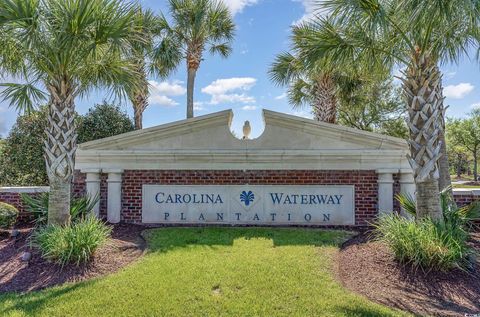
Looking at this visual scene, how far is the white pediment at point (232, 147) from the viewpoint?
831 centimetres

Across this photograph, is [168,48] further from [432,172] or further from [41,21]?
[432,172]

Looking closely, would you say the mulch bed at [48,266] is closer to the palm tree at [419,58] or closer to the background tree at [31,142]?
the palm tree at [419,58]

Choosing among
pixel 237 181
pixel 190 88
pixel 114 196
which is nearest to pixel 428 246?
pixel 237 181

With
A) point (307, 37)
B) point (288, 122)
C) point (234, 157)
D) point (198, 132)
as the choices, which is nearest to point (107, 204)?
point (198, 132)

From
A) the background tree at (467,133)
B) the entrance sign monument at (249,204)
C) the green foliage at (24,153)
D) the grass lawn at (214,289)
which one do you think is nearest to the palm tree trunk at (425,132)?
the grass lawn at (214,289)

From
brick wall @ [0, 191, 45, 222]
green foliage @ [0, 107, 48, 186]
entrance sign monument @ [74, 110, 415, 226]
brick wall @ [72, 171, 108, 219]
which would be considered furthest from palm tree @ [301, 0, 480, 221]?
green foliage @ [0, 107, 48, 186]

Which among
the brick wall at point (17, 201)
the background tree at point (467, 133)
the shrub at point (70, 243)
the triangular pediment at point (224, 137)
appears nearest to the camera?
the shrub at point (70, 243)

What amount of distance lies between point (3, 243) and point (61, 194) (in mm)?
2105

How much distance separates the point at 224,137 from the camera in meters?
8.64

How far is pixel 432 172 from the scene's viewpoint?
5.66 meters

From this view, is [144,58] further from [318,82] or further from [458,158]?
[458,158]

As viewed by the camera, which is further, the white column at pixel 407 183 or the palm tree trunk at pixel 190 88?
the palm tree trunk at pixel 190 88

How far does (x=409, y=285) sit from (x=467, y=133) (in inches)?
1301

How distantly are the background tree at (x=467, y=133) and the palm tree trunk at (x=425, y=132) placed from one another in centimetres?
3129
